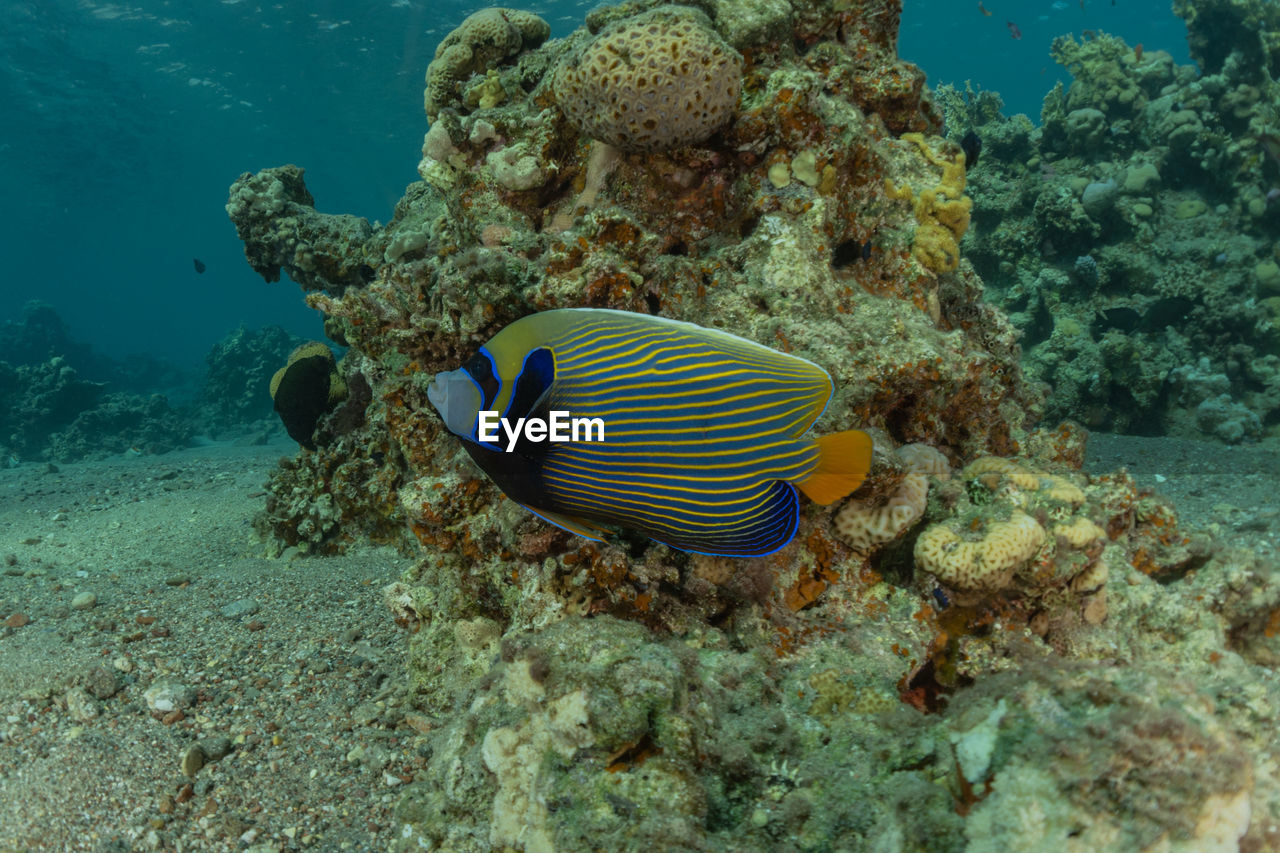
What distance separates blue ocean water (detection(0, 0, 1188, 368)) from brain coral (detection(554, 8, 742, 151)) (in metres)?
17.7

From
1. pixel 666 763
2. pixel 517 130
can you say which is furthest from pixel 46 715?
pixel 517 130

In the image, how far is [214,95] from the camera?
41312mm

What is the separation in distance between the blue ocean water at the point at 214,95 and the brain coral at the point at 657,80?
17.7 m

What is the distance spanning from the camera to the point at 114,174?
53.6 meters

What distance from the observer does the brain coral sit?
2.81 metres

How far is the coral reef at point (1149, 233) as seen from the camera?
903cm

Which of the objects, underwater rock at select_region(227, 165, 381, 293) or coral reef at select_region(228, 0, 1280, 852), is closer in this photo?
coral reef at select_region(228, 0, 1280, 852)

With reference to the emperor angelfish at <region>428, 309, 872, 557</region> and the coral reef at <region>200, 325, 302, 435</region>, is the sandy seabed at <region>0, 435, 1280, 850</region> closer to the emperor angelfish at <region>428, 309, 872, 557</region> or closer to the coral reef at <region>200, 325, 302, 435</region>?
the emperor angelfish at <region>428, 309, 872, 557</region>

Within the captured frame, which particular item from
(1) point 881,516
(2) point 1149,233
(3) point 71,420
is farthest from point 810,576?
(3) point 71,420

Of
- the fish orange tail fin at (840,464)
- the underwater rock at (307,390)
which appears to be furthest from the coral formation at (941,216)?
the underwater rock at (307,390)

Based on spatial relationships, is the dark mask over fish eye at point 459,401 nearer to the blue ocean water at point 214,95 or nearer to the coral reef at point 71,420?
the coral reef at point 71,420

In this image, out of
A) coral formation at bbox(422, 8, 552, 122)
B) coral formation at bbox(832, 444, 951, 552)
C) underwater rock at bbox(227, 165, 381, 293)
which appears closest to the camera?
coral formation at bbox(832, 444, 951, 552)

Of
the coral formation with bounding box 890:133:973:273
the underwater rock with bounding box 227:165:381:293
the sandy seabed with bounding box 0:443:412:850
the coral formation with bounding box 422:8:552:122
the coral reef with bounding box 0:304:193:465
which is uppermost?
the coral formation with bounding box 422:8:552:122

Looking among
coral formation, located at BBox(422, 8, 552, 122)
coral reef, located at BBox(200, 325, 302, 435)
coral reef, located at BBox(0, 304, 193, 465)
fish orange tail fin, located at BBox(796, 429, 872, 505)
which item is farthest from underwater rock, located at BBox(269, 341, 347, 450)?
coral reef, located at BBox(200, 325, 302, 435)
